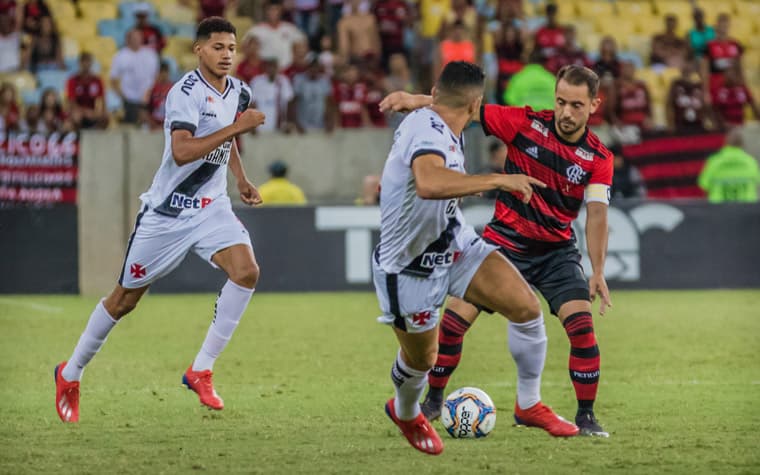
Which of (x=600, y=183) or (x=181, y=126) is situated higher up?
(x=181, y=126)

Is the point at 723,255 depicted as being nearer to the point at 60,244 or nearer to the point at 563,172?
the point at 60,244

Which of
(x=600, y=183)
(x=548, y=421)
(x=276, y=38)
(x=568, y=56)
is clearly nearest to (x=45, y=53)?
(x=276, y=38)

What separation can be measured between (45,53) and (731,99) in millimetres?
10090

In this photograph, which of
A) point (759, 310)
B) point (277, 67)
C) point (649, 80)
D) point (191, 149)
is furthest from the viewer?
point (649, 80)

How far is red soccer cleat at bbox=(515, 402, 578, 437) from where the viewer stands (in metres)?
7.12

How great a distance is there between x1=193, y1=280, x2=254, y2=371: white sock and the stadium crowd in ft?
32.7

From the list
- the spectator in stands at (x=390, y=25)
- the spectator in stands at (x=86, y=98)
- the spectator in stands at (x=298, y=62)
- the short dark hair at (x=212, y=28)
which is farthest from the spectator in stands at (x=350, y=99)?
the short dark hair at (x=212, y=28)

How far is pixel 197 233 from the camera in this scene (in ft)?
26.0

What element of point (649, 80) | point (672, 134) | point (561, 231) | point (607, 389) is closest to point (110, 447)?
point (561, 231)

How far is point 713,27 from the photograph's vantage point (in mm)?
21688

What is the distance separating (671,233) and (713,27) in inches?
238

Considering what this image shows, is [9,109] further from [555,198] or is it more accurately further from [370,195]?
[555,198]

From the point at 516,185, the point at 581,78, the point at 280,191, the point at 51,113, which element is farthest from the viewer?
the point at 51,113

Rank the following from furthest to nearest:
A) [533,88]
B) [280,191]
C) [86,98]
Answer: [86,98] < [533,88] < [280,191]
